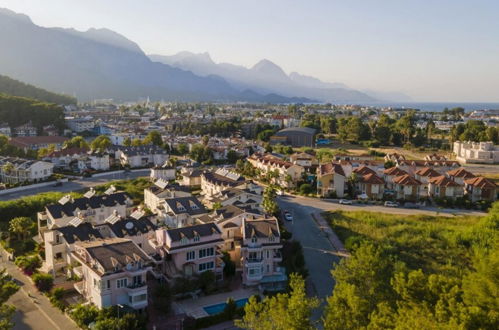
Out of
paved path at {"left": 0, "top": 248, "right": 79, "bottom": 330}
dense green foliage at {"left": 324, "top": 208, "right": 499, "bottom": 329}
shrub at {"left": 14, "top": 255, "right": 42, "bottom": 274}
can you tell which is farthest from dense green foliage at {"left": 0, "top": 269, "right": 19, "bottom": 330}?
dense green foliage at {"left": 324, "top": 208, "right": 499, "bottom": 329}

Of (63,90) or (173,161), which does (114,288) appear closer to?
(173,161)

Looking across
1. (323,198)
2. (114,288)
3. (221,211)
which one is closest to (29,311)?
(114,288)

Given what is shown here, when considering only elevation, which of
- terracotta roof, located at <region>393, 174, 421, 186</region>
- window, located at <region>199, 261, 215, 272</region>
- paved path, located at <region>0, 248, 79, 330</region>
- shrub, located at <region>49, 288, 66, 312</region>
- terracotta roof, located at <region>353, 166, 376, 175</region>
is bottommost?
paved path, located at <region>0, 248, 79, 330</region>

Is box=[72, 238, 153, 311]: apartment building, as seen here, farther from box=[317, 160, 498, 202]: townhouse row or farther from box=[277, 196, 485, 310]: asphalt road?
box=[317, 160, 498, 202]: townhouse row

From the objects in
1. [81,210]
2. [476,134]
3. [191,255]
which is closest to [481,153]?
[476,134]

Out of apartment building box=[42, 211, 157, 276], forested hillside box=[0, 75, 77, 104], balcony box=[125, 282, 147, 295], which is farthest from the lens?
forested hillside box=[0, 75, 77, 104]

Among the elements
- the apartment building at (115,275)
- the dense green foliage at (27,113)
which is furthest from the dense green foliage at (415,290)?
the dense green foliage at (27,113)
